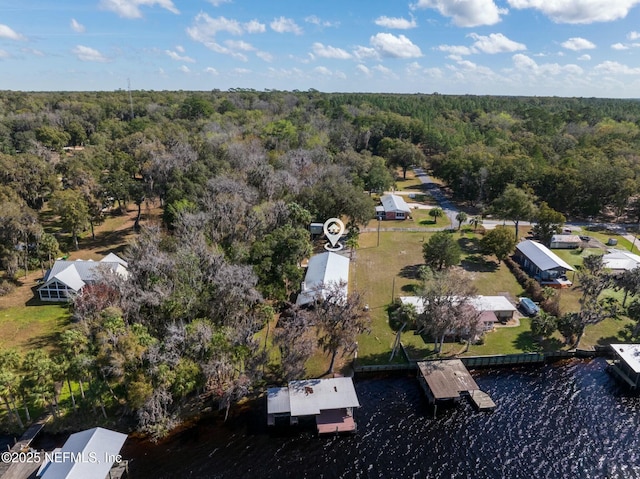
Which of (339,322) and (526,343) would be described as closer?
(339,322)

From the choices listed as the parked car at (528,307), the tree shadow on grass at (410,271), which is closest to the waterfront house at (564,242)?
the parked car at (528,307)

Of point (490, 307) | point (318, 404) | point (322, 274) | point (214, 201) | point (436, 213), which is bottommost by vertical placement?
point (318, 404)

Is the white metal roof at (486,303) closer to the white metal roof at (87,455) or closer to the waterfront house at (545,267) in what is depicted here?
the waterfront house at (545,267)

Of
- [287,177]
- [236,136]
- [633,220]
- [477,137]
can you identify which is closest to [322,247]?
[287,177]

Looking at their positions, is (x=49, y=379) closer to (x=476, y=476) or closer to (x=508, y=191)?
(x=476, y=476)

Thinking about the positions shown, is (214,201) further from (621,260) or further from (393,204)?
(621,260)

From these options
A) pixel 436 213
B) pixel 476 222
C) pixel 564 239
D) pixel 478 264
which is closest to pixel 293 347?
pixel 478 264
